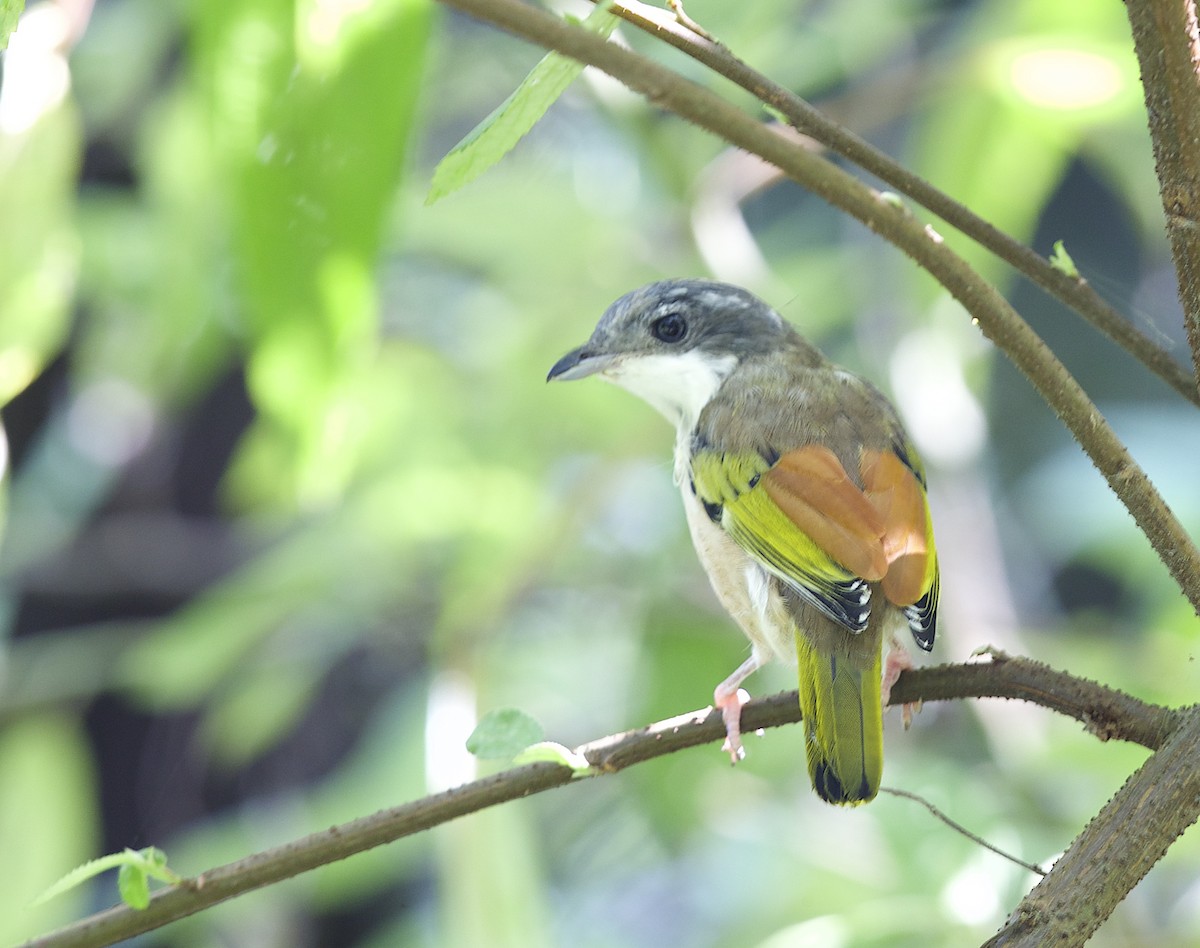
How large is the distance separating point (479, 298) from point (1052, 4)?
Result: 2.30 metres

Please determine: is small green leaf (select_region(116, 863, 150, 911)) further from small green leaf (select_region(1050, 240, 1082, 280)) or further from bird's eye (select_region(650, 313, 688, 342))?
bird's eye (select_region(650, 313, 688, 342))

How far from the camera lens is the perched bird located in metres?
2.12

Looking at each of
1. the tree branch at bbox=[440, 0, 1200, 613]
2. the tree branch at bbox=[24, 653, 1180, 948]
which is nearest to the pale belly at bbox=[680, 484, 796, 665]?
the tree branch at bbox=[24, 653, 1180, 948]

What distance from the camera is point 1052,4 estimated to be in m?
3.49

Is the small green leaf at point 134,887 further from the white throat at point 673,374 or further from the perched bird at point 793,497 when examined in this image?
the white throat at point 673,374

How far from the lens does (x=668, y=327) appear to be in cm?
315

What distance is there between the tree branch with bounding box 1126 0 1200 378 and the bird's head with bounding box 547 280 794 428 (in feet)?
5.67

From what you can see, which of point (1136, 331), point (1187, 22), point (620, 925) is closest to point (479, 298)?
point (620, 925)

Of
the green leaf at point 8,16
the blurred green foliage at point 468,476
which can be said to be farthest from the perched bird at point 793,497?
the green leaf at point 8,16

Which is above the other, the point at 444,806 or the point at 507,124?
the point at 507,124

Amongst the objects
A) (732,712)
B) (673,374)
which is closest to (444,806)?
(732,712)

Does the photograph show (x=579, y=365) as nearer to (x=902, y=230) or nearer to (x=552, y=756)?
(x=552, y=756)

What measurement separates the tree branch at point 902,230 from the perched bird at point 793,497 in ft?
1.91

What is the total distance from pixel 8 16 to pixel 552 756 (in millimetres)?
931
